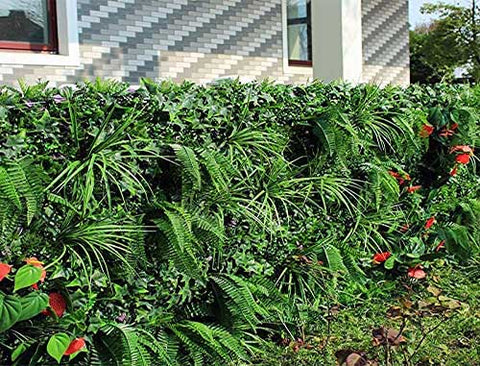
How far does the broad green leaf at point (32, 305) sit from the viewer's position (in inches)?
112

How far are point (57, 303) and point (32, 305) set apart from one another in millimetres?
204

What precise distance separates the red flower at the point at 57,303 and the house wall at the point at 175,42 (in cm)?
331

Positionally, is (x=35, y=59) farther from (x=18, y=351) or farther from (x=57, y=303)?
(x=18, y=351)

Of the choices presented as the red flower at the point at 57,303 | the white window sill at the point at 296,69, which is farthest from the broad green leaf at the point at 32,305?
the white window sill at the point at 296,69

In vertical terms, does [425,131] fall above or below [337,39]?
below

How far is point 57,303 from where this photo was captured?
3.05m

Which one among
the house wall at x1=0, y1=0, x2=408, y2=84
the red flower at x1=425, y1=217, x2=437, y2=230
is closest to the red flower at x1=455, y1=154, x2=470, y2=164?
the red flower at x1=425, y1=217, x2=437, y2=230

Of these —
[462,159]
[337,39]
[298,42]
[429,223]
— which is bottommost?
[429,223]

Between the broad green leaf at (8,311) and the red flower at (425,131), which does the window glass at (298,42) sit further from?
the broad green leaf at (8,311)

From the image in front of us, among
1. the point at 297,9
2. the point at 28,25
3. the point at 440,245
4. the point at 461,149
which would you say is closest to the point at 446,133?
the point at 461,149

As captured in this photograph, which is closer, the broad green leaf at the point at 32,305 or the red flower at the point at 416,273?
the broad green leaf at the point at 32,305

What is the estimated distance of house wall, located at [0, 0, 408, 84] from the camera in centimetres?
653

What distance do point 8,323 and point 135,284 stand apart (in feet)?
2.36

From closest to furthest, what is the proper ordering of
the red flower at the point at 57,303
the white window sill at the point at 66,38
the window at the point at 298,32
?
the red flower at the point at 57,303 < the white window sill at the point at 66,38 < the window at the point at 298,32
